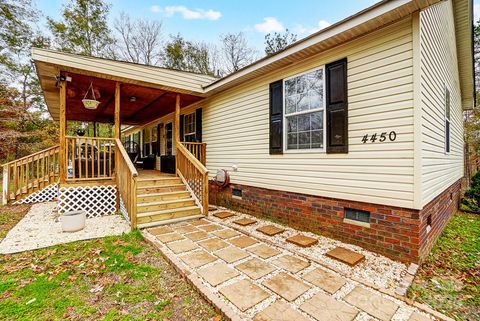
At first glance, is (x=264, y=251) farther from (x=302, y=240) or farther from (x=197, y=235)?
(x=197, y=235)

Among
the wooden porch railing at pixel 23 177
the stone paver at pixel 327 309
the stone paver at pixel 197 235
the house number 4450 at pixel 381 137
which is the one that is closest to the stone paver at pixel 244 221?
the stone paver at pixel 197 235

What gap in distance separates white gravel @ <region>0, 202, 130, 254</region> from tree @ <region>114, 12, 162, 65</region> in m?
16.1

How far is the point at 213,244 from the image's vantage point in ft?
12.1

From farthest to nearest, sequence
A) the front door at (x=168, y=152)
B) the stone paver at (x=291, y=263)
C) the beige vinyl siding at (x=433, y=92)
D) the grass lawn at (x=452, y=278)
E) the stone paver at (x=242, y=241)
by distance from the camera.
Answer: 1. the front door at (x=168, y=152)
2. the stone paver at (x=242, y=241)
3. the beige vinyl siding at (x=433, y=92)
4. the stone paver at (x=291, y=263)
5. the grass lawn at (x=452, y=278)

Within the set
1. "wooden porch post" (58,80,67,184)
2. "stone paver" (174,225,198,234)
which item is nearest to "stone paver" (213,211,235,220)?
"stone paver" (174,225,198,234)

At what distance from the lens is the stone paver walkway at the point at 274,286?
81.9 inches

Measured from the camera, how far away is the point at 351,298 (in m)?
2.30

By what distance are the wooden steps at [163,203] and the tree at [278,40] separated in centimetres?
1320

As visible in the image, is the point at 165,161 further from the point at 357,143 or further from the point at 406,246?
the point at 406,246

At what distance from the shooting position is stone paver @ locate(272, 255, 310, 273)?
9.52 feet

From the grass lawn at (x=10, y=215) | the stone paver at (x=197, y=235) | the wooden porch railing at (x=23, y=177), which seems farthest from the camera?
the wooden porch railing at (x=23, y=177)

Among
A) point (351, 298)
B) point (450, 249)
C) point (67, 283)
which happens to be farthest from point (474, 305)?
point (67, 283)

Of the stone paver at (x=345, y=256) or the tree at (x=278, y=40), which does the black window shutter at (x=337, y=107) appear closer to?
the stone paver at (x=345, y=256)

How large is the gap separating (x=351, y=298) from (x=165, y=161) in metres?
7.45
